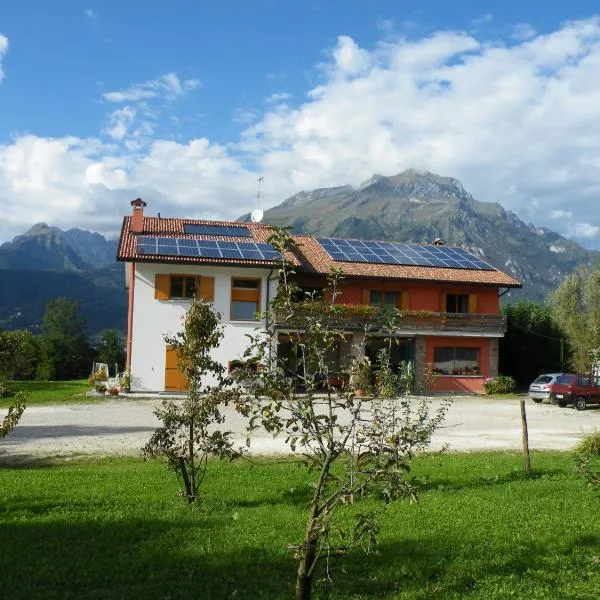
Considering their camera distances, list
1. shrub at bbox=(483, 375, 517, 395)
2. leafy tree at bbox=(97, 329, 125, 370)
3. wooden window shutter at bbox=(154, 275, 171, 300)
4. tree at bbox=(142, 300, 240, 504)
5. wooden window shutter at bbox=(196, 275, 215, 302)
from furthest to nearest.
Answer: leafy tree at bbox=(97, 329, 125, 370), shrub at bbox=(483, 375, 517, 395), wooden window shutter at bbox=(196, 275, 215, 302), wooden window shutter at bbox=(154, 275, 171, 300), tree at bbox=(142, 300, 240, 504)

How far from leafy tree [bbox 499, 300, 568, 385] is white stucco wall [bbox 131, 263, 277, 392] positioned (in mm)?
16883

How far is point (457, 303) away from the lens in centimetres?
3394

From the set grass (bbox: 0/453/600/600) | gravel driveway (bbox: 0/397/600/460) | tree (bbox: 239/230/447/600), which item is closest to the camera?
tree (bbox: 239/230/447/600)

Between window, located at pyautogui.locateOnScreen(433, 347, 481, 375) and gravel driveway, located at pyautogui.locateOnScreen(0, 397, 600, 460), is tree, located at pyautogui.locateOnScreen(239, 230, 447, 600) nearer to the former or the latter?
gravel driveway, located at pyautogui.locateOnScreen(0, 397, 600, 460)

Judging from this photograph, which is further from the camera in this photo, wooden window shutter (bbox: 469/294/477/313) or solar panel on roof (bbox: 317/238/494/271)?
solar panel on roof (bbox: 317/238/494/271)

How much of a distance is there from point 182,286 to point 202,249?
1.88m

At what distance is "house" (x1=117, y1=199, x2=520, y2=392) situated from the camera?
28.3 m

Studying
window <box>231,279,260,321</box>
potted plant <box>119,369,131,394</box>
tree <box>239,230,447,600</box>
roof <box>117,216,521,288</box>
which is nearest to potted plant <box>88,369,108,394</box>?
potted plant <box>119,369,131,394</box>

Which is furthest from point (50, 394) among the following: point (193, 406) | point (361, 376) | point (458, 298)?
point (361, 376)

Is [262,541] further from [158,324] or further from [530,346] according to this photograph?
[530,346]

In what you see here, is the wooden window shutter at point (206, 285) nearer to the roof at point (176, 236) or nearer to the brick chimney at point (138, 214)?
the roof at point (176, 236)

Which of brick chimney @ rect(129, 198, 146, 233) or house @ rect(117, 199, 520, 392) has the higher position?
brick chimney @ rect(129, 198, 146, 233)

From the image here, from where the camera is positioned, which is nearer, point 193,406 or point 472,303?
point 193,406

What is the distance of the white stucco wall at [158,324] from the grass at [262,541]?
1775 centimetres
